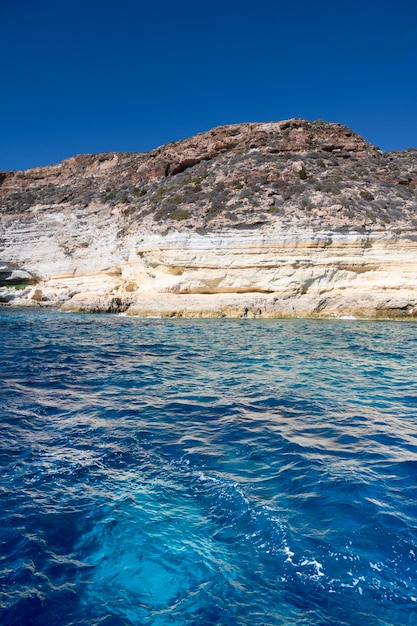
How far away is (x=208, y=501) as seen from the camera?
4.42 metres

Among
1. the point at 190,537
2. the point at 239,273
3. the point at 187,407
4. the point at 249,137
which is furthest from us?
Answer: the point at 249,137

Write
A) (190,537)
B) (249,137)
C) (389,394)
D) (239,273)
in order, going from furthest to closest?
1. (249,137)
2. (239,273)
3. (389,394)
4. (190,537)

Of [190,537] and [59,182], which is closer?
[190,537]

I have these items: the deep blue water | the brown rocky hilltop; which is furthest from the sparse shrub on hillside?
the deep blue water

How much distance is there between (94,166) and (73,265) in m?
19.5

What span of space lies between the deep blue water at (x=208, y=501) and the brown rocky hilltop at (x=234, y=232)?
644 inches

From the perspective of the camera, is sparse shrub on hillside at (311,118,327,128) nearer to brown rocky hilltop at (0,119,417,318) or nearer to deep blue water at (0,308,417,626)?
brown rocky hilltop at (0,119,417,318)

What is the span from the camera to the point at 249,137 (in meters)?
41.5

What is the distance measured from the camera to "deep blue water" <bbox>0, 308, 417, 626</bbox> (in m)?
3.10

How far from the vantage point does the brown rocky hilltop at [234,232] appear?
2538 centimetres

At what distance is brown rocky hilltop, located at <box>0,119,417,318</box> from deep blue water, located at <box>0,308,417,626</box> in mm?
16361

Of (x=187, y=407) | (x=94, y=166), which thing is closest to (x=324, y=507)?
(x=187, y=407)

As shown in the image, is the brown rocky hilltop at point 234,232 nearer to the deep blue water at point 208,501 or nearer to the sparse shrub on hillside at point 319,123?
the sparse shrub on hillside at point 319,123

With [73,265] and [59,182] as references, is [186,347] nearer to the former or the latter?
[73,265]
